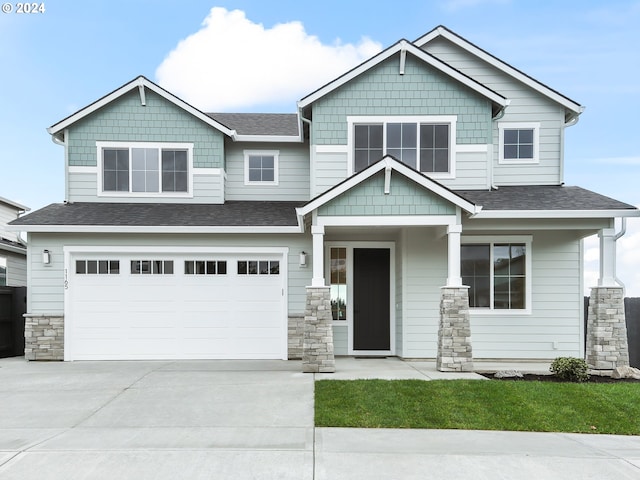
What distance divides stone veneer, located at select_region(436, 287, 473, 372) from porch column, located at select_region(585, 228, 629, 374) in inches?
116

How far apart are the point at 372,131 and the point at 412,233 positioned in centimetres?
250

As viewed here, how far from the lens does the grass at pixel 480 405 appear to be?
269 inches

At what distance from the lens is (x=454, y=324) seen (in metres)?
10.0

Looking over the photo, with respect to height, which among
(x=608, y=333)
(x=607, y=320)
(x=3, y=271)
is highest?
(x=3, y=271)

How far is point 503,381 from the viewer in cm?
886

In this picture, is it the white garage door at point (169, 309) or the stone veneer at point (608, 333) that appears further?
the white garage door at point (169, 309)

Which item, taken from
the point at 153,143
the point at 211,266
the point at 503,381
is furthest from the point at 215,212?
the point at 503,381

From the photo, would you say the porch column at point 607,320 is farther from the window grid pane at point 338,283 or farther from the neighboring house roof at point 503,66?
the window grid pane at point 338,283

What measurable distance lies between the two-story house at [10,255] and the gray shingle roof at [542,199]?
1402 cm

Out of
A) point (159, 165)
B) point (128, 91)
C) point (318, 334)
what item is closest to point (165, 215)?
point (159, 165)

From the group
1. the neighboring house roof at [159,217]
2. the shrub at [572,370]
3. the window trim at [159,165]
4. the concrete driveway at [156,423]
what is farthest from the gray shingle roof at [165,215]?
the shrub at [572,370]

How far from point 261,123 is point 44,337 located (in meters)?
7.76

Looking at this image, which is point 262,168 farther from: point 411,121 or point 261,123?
point 411,121

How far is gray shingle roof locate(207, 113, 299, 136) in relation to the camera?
45.6 ft
